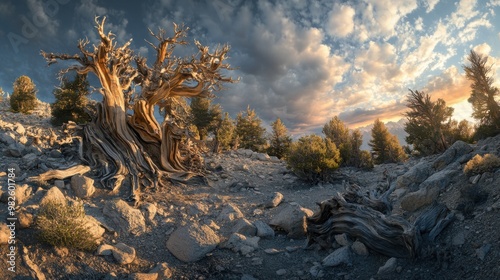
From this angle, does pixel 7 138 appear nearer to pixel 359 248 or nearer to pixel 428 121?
pixel 359 248

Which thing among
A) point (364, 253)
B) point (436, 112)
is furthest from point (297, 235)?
point (436, 112)

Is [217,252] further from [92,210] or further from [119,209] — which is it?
[92,210]

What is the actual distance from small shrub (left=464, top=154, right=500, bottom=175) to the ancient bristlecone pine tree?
27.7 ft

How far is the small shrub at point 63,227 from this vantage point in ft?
15.6

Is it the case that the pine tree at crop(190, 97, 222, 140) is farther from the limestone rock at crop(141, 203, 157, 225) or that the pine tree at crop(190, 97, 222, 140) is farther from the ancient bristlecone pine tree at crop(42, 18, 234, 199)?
the limestone rock at crop(141, 203, 157, 225)

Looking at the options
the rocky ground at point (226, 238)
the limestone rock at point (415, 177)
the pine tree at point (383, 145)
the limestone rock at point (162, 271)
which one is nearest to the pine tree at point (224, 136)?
the pine tree at point (383, 145)

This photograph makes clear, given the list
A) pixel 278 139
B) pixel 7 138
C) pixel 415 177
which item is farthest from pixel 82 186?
pixel 278 139

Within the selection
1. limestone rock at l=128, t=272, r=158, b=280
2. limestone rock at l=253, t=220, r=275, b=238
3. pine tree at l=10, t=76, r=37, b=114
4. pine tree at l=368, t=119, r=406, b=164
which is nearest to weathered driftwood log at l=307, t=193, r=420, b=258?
limestone rock at l=253, t=220, r=275, b=238

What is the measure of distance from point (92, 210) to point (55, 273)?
2.44 meters

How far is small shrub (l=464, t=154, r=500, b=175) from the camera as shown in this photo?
6.02 meters

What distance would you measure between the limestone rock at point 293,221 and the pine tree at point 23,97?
3021 centimetres

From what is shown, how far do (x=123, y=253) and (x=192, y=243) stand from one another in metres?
1.23

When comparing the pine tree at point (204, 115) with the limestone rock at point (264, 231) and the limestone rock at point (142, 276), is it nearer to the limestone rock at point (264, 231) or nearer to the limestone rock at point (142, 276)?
the limestone rock at point (264, 231)

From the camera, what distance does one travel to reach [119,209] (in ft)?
21.6
